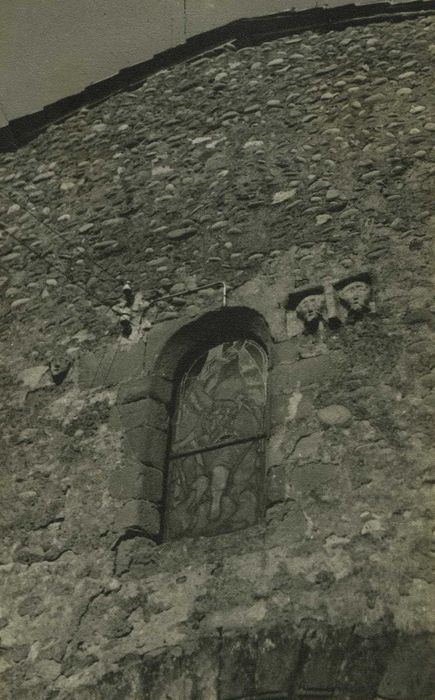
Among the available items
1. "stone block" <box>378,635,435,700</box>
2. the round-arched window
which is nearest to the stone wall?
"stone block" <box>378,635,435,700</box>

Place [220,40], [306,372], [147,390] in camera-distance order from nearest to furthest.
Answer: [306,372] → [147,390] → [220,40]

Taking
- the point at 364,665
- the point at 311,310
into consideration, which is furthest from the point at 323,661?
the point at 311,310

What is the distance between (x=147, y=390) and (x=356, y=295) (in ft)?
4.32

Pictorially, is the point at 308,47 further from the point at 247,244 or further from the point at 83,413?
the point at 83,413

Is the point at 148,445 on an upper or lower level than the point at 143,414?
lower

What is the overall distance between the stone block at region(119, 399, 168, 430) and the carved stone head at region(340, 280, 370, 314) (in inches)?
48.4

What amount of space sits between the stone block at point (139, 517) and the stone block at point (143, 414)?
52cm

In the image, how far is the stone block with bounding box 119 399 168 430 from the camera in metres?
6.15

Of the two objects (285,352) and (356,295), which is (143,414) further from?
(356,295)

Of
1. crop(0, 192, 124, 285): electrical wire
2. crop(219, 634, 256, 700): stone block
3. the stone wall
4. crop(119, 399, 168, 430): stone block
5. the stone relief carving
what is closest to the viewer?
crop(219, 634, 256, 700): stone block

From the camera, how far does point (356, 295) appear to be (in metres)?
5.98

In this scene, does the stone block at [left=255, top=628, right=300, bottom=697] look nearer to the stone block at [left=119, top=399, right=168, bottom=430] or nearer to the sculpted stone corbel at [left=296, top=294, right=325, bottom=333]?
the stone block at [left=119, top=399, right=168, bottom=430]

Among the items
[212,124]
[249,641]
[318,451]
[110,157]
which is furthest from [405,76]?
[249,641]

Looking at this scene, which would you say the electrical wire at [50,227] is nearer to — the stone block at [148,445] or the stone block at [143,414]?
the stone block at [143,414]
